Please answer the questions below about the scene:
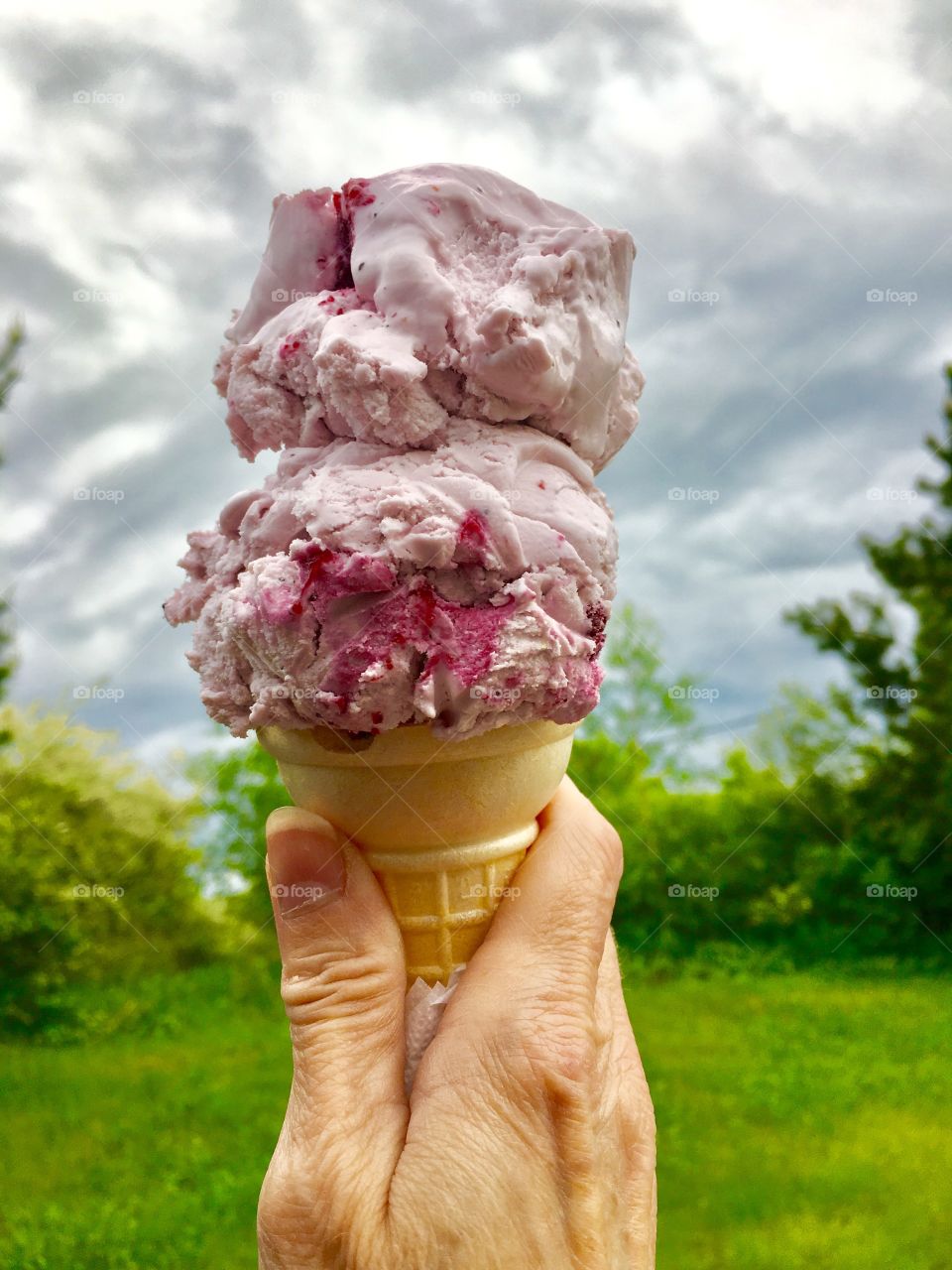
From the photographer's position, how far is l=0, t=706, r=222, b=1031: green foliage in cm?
739

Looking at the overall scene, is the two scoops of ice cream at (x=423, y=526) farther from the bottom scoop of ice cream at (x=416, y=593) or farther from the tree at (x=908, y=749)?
the tree at (x=908, y=749)

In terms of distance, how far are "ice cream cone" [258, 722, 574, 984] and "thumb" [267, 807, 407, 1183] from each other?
74 mm

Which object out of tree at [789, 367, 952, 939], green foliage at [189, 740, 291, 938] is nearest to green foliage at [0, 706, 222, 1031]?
green foliage at [189, 740, 291, 938]

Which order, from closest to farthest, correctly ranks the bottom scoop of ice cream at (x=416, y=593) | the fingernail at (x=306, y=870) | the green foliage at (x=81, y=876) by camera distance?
the bottom scoop of ice cream at (x=416, y=593)
the fingernail at (x=306, y=870)
the green foliage at (x=81, y=876)

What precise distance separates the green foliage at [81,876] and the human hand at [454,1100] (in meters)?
5.67

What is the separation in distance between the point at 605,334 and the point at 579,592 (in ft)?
1.89

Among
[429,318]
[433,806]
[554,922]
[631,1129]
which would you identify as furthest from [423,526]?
[631,1129]

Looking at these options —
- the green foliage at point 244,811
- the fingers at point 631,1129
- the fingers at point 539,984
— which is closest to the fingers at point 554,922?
the fingers at point 539,984

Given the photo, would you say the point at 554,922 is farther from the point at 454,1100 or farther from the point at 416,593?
the point at 416,593

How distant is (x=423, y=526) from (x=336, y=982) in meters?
0.95

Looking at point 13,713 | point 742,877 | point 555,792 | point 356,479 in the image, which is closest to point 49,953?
point 13,713

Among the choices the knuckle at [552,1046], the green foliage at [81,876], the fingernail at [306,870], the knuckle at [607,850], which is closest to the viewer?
the knuckle at [552,1046]

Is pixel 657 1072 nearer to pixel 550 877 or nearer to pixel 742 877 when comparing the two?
pixel 742 877

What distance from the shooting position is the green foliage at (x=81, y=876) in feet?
24.3
